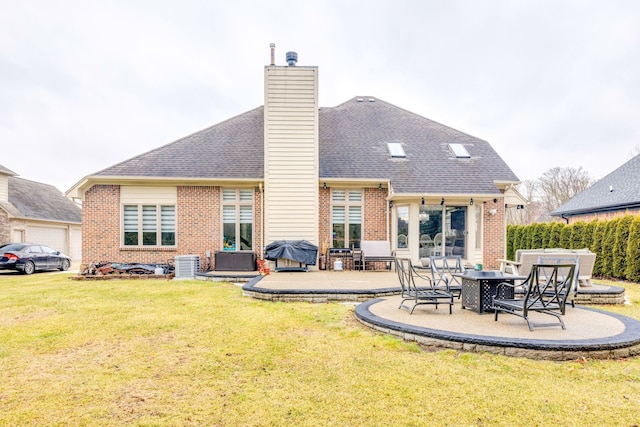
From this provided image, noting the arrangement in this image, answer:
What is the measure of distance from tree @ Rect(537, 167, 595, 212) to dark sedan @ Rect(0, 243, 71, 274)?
3641cm

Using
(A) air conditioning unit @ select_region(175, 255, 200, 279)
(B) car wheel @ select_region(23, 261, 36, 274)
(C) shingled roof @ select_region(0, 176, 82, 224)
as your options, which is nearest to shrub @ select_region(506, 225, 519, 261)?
(A) air conditioning unit @ select_region(175, 255, 200, 279)

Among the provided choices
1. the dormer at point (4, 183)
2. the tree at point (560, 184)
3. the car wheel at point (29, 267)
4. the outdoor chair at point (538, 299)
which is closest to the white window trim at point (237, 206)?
the car wheel at point (29, 267)

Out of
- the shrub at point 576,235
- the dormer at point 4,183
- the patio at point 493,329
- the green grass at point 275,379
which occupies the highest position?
the dormer at point 4,183

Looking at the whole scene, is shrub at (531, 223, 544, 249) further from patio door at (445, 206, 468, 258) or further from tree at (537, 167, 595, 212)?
tree at (537, 167, 595, 212)

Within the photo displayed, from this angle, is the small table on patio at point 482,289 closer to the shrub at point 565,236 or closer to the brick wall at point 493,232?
the brick wall at point 493,232

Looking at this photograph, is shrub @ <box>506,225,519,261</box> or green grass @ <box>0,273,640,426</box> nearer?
green grass @ <box>0,273,640,426</box>

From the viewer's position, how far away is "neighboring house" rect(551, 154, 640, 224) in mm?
16094

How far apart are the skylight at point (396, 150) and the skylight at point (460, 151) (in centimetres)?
198

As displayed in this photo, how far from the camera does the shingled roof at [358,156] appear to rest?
11.9 meters

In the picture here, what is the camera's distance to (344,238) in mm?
12047

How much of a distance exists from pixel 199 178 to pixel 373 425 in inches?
405

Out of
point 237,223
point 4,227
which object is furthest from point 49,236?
point 237,223

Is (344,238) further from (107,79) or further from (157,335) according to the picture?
(107,79)

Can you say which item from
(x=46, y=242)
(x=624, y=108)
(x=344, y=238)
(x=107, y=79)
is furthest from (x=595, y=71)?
(x=46, y=242)
